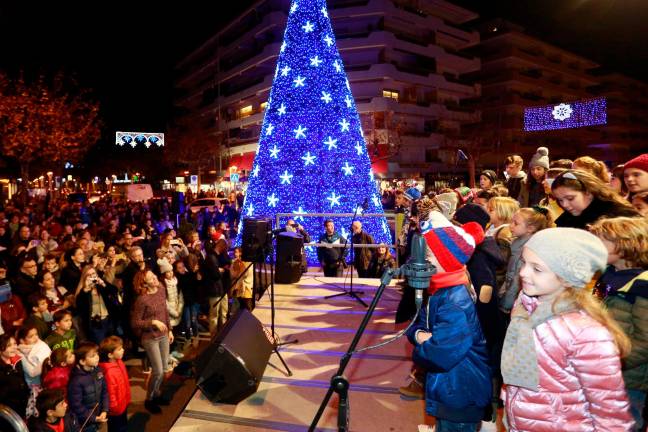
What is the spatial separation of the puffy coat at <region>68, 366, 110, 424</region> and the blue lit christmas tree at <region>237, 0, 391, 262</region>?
5740 millimetres

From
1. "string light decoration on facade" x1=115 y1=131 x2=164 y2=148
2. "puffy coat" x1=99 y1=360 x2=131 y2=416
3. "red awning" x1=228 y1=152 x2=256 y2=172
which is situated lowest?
"puffy coat" x1=99 y1=360 x2=131 y2=416

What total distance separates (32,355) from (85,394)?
96 cm

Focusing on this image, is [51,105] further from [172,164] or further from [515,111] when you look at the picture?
[515,111]

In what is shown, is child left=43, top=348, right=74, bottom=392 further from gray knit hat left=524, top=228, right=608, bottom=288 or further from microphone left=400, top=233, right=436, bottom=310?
gray knit hat left=524, top=228, right=608, bottom=288

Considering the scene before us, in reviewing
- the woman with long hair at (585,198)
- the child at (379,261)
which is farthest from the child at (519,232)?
the child at (379,261)

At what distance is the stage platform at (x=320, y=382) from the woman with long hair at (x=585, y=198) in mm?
1904

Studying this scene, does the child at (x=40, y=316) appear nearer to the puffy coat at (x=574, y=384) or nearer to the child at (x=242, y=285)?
the child at (x=242, y=285)

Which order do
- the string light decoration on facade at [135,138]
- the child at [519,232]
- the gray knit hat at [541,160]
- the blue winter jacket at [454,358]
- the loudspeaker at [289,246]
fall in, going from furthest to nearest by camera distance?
1. the string light decoration on facade at [135,138]
2. the loudspeaker at [289,246]
3. the gray knit hat at [541,160]
4. the child at [519,232]
5. the blue winter jacket at [454,358]

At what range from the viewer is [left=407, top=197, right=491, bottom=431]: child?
8.28 feet

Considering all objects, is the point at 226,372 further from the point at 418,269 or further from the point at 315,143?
the point at 315,143

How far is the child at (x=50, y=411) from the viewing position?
161 inches

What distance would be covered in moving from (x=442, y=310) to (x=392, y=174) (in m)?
40.3

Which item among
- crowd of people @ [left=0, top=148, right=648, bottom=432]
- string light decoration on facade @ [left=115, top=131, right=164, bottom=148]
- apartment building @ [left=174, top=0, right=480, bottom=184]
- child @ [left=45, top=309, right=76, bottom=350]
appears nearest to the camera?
crowd of people @ [left=0, top=148, right=648, bottom=432]

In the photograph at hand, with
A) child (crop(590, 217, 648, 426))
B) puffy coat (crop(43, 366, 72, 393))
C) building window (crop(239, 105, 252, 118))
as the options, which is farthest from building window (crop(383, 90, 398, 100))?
child (crop(590, 217, 648, 426))
